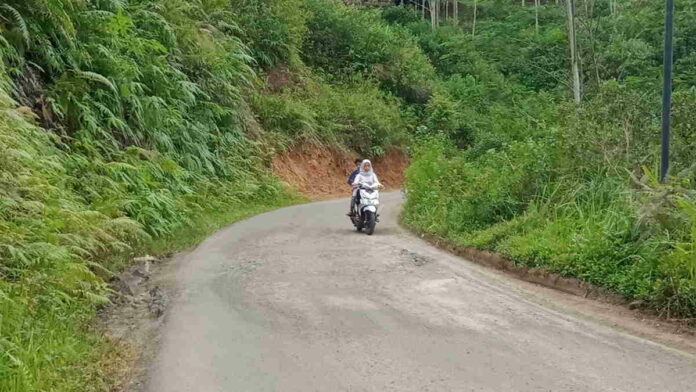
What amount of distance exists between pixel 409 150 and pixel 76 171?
22.3 m

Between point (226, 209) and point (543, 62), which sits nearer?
point (226, 209)

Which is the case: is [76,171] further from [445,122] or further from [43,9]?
[445,122]

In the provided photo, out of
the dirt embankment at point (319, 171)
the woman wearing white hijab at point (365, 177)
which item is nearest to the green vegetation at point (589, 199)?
the woman wearing white hijab at point (365, 177)

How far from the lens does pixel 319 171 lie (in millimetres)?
26891

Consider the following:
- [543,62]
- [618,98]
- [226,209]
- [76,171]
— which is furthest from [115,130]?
[543,62]

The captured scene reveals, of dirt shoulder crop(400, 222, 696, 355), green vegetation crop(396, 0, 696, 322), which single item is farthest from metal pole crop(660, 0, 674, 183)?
dirt shoulder crop(400, 222, 696, 355)

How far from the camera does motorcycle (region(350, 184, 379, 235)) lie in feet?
44.9

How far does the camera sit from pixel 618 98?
11.1 meters

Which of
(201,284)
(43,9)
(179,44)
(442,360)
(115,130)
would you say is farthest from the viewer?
(179,44)

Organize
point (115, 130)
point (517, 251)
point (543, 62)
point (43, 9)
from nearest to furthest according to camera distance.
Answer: point (517, 251)
point (43, 9)
point (115, 130)
point (543, 62)

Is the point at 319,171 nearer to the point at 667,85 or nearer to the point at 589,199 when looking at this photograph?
the point at 589,199

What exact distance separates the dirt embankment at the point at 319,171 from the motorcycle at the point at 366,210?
10.3 m

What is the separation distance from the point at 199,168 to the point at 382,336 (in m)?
12.5

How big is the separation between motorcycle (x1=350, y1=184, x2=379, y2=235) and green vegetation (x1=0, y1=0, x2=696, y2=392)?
3.97ft
